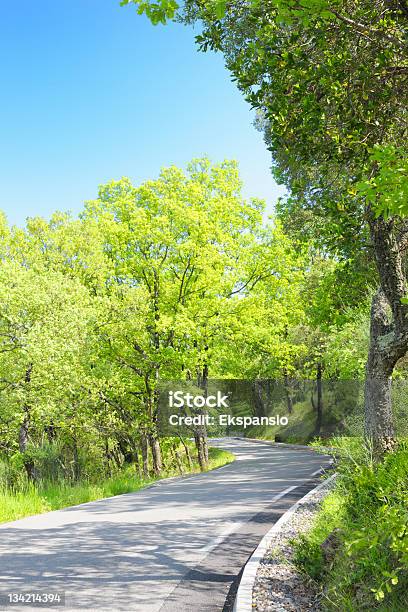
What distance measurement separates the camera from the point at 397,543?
3.26 m

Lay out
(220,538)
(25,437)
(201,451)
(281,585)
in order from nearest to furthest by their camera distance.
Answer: (281,585)
(220,538)
(25,437)
(201,451)

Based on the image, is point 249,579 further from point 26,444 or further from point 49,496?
point 26,444

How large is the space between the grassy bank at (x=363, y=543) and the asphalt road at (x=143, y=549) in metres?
1.10

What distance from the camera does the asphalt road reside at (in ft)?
18.7

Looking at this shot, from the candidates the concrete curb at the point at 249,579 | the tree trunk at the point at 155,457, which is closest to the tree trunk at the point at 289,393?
the tree trunk at the point at 155,457

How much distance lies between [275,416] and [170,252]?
2488cm

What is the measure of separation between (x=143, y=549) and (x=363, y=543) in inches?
205

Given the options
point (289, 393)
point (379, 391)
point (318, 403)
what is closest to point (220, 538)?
point (379, 391)

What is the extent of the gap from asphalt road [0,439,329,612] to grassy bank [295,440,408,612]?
1.10 m

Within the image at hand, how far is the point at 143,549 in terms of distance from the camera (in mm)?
7656

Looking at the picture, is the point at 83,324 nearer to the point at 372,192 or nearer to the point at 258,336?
the point at 258,336

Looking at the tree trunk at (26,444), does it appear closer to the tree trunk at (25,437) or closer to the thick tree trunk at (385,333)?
the tree trunk at (25,437)

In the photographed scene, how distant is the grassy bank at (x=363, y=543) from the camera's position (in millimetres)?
3602

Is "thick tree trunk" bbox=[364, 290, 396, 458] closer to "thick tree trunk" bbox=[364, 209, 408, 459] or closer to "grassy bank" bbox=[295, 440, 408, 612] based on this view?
"thick tree trunk" bbox=[364, 209, 408, 459]
